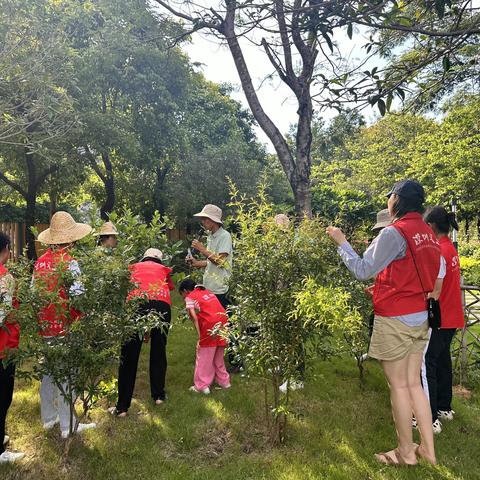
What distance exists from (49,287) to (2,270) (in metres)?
0.44

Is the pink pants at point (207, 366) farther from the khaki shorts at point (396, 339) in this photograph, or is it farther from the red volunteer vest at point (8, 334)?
the khaki shorts at point (396, 339)

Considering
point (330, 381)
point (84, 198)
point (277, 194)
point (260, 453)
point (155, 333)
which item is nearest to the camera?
point (260, 453)

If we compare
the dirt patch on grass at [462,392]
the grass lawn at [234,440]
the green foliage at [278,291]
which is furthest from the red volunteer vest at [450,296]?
the dirt patch on grass at [462,392]

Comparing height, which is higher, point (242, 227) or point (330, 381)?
point (242, 227)

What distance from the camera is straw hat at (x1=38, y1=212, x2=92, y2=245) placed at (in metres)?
3.81

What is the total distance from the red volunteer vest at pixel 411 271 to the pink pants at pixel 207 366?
2415 mm

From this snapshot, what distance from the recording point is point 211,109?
1878 centimetres

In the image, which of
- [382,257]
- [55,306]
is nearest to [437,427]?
[382,257]

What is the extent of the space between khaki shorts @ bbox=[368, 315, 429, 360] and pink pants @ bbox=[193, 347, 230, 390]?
2.24 meters

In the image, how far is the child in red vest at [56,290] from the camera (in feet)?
10.1

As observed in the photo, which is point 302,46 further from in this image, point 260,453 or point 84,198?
point 84,198

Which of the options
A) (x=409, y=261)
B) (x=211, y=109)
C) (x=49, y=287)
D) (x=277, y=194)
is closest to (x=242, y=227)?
(x=409, y=261)

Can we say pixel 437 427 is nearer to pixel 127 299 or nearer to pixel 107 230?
pixel 127 299

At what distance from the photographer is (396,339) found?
3072 millimetres
